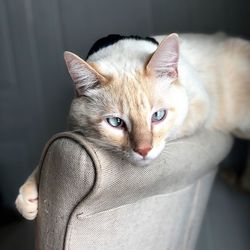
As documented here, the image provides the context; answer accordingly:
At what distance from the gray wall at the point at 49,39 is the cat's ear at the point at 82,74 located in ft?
3.02

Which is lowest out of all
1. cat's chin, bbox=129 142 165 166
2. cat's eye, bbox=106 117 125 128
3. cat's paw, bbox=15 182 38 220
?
cat's paw, bbox=15 182 38 220

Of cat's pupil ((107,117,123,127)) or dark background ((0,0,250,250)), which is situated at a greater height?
cat's pupil ((107,117,123,127))

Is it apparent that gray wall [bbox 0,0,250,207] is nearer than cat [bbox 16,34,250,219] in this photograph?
No

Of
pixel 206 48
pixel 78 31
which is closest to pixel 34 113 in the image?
pixel 78 31

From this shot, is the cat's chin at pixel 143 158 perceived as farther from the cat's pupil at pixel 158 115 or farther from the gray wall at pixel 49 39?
the gray wall at pixel 49 39

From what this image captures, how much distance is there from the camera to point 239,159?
6.00 feet

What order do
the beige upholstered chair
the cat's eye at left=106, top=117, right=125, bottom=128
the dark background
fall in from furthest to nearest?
the dark background → the cat's eye at left=106, top=117, right=125, bottom=128 → the beige upholstered chair

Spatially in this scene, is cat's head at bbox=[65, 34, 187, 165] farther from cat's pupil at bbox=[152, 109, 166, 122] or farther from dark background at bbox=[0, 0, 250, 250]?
dark background at bbox=[0, 0, 250, 250]

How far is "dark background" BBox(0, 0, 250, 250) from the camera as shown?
185 cm

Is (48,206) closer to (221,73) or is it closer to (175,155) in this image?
(175,155)

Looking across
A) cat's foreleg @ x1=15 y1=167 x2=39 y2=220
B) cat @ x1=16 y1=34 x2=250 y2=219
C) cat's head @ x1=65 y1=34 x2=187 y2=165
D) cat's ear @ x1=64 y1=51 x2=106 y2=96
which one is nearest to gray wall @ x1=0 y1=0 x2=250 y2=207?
cat @ x1=16 y1=34 x2=250 y2=219

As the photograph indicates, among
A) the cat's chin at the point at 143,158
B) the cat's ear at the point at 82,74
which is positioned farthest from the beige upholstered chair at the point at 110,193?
the cat's ear at the point at 82,74

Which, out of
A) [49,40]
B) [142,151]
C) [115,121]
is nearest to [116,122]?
[115,121]

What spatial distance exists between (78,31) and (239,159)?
2.67ft
